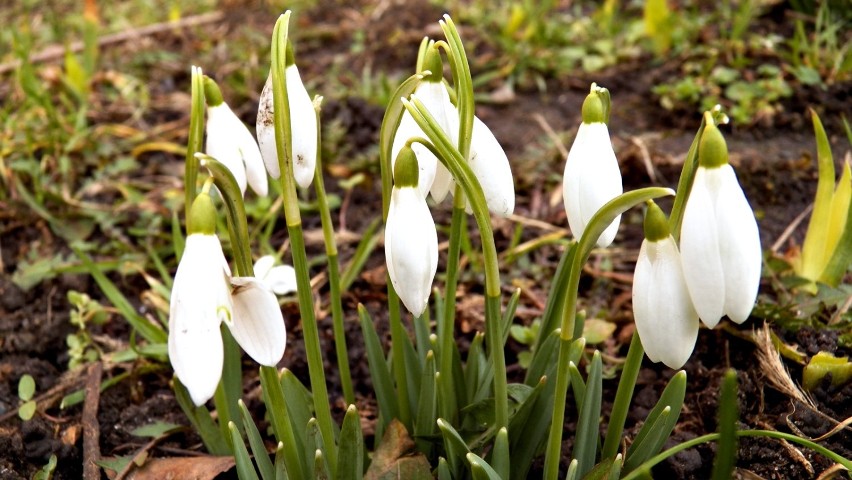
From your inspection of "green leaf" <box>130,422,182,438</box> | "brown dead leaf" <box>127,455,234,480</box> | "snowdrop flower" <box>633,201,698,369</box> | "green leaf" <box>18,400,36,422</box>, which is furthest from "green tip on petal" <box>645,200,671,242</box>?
"green leaf" <box>18,400,36,422</box>

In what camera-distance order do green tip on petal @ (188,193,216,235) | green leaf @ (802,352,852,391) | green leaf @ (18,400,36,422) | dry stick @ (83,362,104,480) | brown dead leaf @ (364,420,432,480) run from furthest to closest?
green leaf @ (18,400,36,422) < dry stick @ (83,362,104,480) < green leaf @ (802,352,852,391) < brown dead leaf @ (364,420,432,480) < green tip on petal @ (188,193,216,235)

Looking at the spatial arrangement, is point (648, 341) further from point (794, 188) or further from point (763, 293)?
point (794, 188)

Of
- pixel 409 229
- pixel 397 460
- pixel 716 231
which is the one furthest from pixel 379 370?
pixel 716 231

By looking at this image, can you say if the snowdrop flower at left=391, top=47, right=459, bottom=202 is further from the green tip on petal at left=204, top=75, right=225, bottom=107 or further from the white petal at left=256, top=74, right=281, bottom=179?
the green tip on petal at left=204, top=75, right=225, bottom=107

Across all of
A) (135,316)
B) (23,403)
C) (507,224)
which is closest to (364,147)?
(507,224)

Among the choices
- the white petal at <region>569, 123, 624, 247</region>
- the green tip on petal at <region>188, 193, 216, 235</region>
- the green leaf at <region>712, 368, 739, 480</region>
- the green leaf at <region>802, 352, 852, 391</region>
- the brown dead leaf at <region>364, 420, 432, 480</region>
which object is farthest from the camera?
the green leaf at <region>802, 352, 852, 391</region>

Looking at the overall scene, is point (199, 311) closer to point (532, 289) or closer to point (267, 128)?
point (267, 128)
